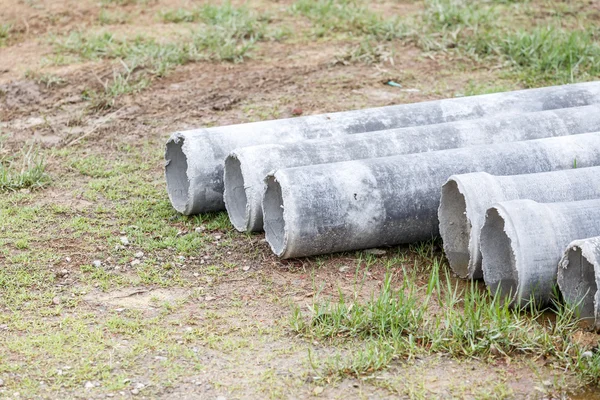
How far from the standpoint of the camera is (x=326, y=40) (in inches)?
332

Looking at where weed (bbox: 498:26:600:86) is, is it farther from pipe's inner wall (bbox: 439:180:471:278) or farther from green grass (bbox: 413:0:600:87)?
pipe's inner wall (bbox: 439:180:471:278)

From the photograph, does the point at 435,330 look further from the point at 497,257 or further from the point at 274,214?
the point at 274,214

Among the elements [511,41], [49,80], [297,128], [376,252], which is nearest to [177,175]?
[297,128]

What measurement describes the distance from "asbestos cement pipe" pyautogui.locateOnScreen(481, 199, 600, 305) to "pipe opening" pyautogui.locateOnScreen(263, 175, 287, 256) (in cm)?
114

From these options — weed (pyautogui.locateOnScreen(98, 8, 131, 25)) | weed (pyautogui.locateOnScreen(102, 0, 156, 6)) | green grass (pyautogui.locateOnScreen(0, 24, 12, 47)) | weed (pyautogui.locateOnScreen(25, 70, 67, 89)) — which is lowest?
weed (pyautogui.locateOnScreen(25, 70, 67, 89))

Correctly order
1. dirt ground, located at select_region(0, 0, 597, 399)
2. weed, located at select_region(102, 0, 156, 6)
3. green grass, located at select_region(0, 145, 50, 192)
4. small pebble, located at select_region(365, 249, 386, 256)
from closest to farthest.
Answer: dirt ground, located at select_region(0, 0, 597, 399) → small pebble, located at select_region(365, 249, 386, 256) → green grass, located at select_region(0, 145, 50, 192) → weed, located at select_region(102, 0, 156, 6)

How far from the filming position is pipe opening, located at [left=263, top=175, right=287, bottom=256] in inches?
191

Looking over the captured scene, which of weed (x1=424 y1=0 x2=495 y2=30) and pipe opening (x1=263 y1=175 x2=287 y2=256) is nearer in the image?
pipe opening (x1=263 y1=175 x2=287 y2=256)

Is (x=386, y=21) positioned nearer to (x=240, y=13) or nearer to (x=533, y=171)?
(x=240, y=13)

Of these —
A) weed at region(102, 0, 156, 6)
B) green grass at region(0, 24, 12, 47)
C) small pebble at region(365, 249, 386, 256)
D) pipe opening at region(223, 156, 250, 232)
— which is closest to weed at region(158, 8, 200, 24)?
weed at region(102, 0, 156, 6)

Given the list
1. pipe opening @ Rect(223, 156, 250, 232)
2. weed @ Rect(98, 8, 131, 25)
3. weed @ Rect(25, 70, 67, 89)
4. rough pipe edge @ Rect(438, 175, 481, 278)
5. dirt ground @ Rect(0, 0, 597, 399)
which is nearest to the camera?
dirt ground @ Rect(0, 0, 597, 399)

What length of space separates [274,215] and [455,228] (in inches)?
38.1

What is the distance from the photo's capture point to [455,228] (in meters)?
4.66

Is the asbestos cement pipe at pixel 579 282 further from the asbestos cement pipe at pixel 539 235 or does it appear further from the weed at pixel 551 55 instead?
the weed at pixel 551 55
